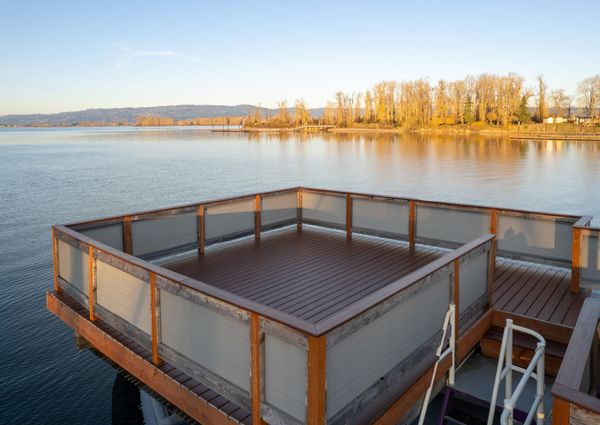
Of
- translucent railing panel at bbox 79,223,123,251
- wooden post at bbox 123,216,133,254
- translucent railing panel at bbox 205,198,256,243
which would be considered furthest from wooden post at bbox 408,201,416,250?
translucent railing panel at bbox 79,223,123,251

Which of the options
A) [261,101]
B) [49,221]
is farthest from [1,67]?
[261,101]

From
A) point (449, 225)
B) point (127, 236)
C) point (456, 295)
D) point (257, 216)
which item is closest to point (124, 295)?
point (127, 236)

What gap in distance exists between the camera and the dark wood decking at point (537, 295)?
15.9 feet

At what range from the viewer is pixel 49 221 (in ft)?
62.1

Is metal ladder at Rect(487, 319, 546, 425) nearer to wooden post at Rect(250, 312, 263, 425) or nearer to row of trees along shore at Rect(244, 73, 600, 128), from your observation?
wooden post at Rect(250, 312, 263, 425)

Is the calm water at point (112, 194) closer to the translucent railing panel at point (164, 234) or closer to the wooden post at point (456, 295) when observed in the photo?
the translucent railing panel at point (164, 234)

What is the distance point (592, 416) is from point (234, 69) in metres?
95.9

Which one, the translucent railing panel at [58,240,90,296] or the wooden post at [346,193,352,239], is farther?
the wooden post at [346,193,352,239]

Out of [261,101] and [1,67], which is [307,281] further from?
[261,101]

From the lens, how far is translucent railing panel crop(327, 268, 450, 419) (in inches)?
106

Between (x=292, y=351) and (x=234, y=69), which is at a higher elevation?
(x=234, y=69)

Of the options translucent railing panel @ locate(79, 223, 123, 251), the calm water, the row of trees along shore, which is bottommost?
the calm water

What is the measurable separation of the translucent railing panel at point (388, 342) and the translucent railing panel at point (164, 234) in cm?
403

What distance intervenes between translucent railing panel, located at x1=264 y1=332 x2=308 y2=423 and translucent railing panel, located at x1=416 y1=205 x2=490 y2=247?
4670 mm
